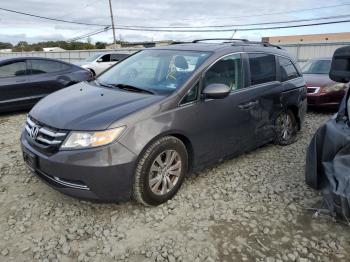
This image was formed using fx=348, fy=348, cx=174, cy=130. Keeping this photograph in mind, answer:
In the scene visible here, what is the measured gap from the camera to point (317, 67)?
368 inches

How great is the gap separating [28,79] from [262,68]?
523cm

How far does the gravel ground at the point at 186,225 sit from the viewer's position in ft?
9.38

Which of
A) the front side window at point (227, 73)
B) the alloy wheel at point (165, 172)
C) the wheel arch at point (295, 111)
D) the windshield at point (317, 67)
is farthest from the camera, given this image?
the windshield at point (317, 67)

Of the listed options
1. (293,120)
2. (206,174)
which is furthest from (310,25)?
(206,174)

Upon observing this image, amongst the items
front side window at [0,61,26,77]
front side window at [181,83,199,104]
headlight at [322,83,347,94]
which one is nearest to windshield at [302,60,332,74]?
headlight at [322,83,347,94]

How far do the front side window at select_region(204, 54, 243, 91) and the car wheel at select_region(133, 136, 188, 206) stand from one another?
87cm

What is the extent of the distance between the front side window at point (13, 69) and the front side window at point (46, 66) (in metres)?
0.21

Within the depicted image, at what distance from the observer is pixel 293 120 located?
5.65 m

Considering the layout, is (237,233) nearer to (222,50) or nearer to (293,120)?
(222,50)

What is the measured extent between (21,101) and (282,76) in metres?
A: 5.41

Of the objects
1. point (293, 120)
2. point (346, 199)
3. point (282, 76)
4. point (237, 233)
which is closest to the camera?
point (346, 199)

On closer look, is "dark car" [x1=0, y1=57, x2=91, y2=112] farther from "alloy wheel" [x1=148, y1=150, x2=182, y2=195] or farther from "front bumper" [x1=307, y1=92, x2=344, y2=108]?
"front bumper" [x1=307, y1=92, x2=344, y2=108]

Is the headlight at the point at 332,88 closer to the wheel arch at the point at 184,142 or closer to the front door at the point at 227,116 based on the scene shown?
the front door at the point at 227,116

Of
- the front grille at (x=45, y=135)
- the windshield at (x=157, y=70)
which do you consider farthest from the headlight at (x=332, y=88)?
the front grille at (x=45, y=135)
